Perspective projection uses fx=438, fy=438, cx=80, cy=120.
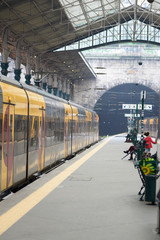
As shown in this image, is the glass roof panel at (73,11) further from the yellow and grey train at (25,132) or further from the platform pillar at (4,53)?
the yellow and grey train at (25,132)

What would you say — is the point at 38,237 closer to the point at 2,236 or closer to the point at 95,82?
the point at 2,236

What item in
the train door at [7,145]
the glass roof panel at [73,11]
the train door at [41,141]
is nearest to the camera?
the train door at [7,145]

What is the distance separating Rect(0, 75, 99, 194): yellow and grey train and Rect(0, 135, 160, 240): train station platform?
1.88 feet

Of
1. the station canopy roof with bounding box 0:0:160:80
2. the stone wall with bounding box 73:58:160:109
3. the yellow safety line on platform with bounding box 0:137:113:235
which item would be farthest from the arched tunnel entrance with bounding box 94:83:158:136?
the yellow safety line on platform with bounding box 0:137:113:235

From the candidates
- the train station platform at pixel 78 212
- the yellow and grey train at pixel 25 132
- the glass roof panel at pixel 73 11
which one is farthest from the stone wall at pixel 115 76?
the train station platform at pixel 78 212

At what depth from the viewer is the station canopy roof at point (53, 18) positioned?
28.9 metres

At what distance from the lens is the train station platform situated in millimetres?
6098

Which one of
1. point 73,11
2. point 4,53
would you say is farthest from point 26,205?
point 73,11

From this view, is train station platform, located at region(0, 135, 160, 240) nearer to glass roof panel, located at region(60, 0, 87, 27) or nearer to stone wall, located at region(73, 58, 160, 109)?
glass roof panel, located at region(60, 0, 87, 27)

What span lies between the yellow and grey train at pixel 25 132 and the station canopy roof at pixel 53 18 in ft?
41.7

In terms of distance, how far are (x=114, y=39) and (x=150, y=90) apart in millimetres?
27007

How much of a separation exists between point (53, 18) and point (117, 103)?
48.1 metres

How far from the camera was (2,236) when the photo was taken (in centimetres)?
588

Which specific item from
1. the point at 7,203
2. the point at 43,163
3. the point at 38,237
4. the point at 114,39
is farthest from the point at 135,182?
the point at 114,39
